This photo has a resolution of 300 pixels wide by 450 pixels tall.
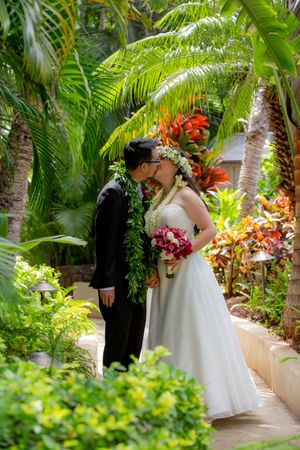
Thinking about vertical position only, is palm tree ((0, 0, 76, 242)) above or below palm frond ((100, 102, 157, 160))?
below

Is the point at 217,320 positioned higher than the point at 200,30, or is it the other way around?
the point at 200,30

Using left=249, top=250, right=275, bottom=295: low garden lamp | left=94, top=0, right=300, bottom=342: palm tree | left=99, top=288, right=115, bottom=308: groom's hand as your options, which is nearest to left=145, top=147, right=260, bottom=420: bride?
left=99, top=288, right=115, bottom=308: groom's hand

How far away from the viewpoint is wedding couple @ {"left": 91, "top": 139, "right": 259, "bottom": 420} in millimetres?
5996

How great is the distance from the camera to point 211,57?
36.4 feet

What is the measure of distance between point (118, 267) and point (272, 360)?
2281 millimetres

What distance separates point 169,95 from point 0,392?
857cm

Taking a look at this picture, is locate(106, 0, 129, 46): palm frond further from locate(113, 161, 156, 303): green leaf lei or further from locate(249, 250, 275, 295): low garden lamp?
locate(249, 250, 275, 295): low garden lamp

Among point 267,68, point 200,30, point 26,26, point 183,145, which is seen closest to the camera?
point 26,26

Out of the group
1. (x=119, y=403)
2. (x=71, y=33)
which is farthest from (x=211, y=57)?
(x=119, y=403)

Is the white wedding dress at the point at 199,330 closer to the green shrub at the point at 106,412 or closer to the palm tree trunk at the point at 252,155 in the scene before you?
the green shrub at the point at 106,412

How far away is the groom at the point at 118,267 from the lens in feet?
19.6

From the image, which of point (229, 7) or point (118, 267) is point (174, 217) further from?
point (229, 7)

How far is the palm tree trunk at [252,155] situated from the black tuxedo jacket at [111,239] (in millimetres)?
9233

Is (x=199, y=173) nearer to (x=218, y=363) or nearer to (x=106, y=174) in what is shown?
(x=106, y=174)
